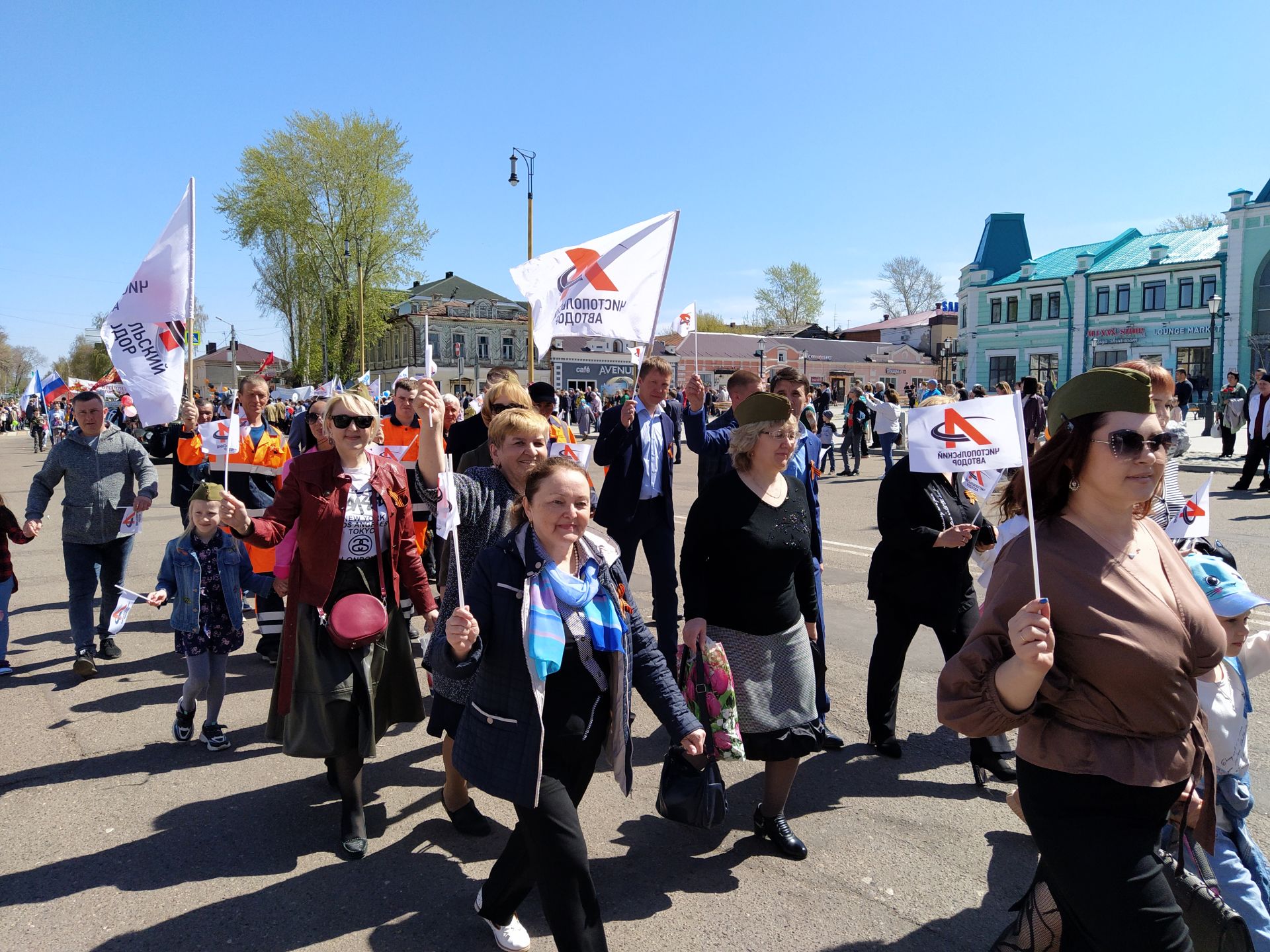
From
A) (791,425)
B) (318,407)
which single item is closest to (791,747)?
(791,425)

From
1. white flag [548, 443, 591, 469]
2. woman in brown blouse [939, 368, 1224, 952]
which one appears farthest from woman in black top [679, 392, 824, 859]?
woman in brown blouse [939, 368, 1224, 952]

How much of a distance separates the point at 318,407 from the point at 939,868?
5365 mm

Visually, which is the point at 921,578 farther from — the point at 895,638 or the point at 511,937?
the point at 511,937

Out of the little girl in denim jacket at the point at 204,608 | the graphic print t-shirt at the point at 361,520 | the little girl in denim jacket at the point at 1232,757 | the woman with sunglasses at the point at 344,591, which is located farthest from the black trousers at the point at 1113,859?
the little girl in denim jacket at the point at 204,608

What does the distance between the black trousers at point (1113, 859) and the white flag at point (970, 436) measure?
2.82 feet

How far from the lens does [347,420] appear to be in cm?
401

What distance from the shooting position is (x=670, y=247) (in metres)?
6.87

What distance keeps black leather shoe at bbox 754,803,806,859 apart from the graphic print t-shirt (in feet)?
6.69

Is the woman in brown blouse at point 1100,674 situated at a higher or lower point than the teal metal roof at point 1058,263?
lower

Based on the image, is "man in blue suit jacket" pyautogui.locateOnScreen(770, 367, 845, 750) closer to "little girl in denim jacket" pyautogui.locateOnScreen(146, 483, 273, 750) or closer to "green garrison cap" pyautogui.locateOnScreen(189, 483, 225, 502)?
"green garrison cap" pyautogui.locateOnScreen(189, 483, 225, 502)

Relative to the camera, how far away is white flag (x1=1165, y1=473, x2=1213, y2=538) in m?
3.23

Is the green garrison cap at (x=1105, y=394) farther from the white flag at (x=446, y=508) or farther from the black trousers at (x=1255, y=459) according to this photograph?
the black trousers at (x=1255, y=459)

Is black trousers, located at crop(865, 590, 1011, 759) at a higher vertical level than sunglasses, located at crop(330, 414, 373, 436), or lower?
lower

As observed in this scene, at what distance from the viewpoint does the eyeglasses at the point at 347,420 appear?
157 inches
